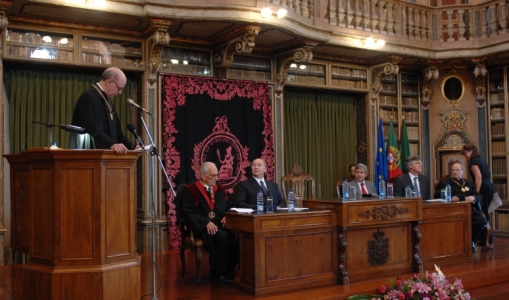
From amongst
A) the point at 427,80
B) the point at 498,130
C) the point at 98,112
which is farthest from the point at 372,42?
the point at 98,112

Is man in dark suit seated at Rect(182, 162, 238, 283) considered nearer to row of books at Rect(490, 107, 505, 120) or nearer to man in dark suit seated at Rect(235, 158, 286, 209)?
man in dark suit seated at Rect(235, 158, 286, 209)

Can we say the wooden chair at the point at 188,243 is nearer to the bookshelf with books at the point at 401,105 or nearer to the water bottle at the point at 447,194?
the water bottle at the point at 447,194

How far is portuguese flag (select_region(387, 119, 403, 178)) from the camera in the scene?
903cm

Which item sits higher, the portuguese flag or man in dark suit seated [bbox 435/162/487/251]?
the portuguese flag

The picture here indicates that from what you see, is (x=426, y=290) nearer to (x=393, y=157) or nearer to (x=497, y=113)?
(x=393, y=157)

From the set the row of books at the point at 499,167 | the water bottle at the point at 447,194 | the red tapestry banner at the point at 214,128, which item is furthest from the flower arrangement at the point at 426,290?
the row of books at the point at 499,167

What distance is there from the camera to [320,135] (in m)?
9.06

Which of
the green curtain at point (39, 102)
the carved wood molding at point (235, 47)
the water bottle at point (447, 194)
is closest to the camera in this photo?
the water bottle at point (447, 194)

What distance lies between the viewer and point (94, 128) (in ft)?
13.5

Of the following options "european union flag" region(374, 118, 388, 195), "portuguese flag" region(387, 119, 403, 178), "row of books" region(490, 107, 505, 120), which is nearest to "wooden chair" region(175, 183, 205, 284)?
"european union flag" region(374, 118, 388, 195)

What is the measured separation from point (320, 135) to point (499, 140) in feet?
10.0

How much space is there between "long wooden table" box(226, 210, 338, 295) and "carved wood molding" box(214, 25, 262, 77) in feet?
8.99

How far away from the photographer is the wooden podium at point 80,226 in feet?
12.1

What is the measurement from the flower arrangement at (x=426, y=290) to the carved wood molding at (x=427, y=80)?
5.54 meters
